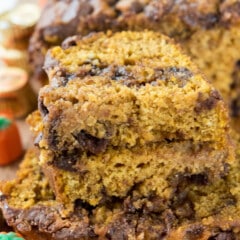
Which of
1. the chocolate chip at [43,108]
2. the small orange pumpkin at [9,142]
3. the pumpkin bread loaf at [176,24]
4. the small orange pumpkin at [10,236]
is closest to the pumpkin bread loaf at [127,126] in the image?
the chocolate chip at [43,108]

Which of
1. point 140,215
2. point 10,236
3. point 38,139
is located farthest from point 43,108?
point 140,215

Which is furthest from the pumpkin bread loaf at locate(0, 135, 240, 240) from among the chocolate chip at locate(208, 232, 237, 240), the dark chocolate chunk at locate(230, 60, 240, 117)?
the dark chocolate chunk at locate(230, 60, 240, 117)

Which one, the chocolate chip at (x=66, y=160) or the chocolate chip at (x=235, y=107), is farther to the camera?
the chocolate chip at (x=235, y=107)

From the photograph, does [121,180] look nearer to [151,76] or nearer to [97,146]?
[97,146]

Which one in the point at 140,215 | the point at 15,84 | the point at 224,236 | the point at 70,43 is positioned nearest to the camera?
the point at 224,236

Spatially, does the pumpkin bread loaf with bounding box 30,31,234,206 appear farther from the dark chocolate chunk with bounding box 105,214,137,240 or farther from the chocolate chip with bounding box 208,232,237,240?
the chocolate chip with bounding box 208,232,237,240

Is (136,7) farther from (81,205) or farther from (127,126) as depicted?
(81,205)

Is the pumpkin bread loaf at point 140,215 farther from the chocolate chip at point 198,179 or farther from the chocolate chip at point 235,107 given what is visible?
the chocolate chip at point 235,107
